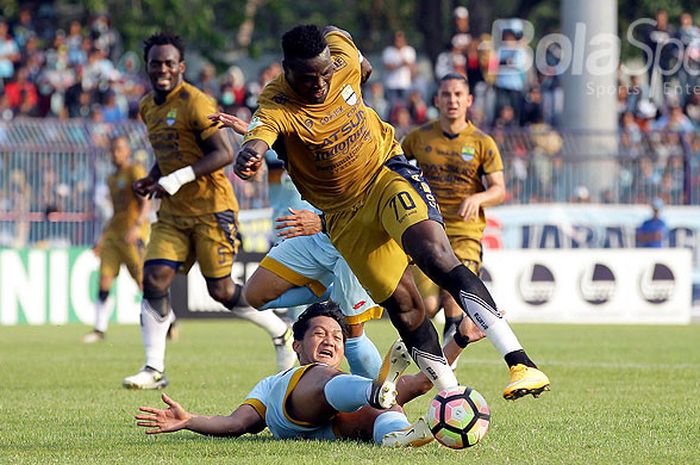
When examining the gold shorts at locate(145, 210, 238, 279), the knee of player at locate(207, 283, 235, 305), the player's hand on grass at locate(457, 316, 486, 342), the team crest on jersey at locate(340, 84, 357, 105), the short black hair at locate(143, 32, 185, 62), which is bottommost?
the player's hand on grass at locate(457, 316, 486, 342)

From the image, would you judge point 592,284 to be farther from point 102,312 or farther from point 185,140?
point 185,140

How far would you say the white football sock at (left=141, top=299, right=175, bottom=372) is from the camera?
38.3 ft

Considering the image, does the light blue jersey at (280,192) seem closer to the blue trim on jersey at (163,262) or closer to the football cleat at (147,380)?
the blue trim on jersey at (163,262)

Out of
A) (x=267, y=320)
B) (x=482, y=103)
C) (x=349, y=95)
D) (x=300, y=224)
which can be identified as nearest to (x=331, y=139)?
(x=349, y=95)

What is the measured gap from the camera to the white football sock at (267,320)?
1201 cm

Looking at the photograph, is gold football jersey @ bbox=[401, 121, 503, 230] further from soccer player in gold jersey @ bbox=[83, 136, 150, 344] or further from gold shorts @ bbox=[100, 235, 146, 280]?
gold shorts @ bbox=[100, 235, 146, 280]

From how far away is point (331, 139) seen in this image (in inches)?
303

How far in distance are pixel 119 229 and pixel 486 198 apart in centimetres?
814

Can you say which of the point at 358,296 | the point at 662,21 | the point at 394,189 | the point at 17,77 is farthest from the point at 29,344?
the point at 662,21

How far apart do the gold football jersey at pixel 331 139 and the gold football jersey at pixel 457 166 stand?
12.9ft

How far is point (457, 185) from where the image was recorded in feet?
39.2

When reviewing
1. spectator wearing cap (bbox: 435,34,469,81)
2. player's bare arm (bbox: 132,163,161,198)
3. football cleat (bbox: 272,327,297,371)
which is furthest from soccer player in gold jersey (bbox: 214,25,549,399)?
spectator wearing cap (bbox: 435,34,469,81)

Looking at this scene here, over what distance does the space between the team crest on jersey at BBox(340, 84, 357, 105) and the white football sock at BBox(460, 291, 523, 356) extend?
135 cm

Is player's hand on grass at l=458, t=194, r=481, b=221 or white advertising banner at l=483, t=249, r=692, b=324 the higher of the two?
player's hand on grass at l=458, t=194, r=481, b=221
